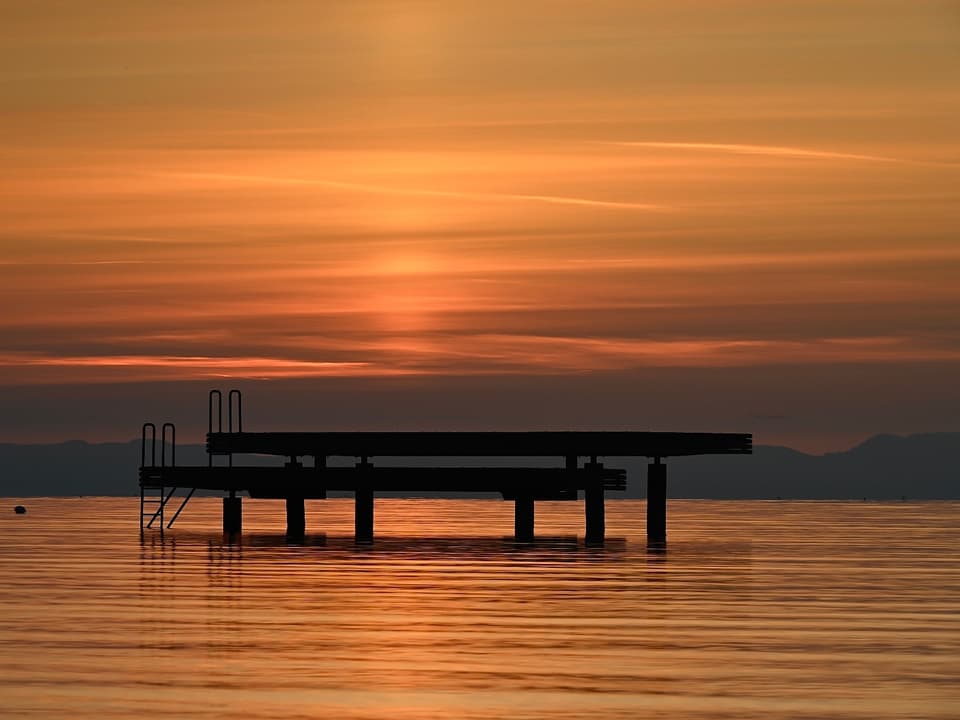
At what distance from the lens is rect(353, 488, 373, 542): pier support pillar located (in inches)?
2377

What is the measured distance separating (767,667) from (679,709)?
365 cm

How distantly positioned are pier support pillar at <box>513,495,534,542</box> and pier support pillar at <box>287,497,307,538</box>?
7.07 m

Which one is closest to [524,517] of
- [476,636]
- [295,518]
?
[295,518]

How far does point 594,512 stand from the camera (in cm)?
5850

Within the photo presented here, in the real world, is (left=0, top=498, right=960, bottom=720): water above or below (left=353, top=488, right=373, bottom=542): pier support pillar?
above

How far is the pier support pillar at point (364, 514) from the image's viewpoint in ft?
198

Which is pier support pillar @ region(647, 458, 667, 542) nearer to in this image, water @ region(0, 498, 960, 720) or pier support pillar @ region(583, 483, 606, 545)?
pier support pillar @ region(583, 483, 606, 545)

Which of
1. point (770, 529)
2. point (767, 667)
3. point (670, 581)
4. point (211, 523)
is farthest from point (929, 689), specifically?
point (211, 523)

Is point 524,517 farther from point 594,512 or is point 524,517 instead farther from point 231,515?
point 231,515

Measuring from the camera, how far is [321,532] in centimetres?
6956

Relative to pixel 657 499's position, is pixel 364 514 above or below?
below

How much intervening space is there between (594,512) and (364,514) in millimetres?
7704

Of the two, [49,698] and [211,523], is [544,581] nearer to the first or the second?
[49,698]

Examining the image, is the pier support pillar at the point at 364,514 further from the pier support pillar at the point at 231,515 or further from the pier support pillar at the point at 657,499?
the pier support pillar at the point at 657,499
